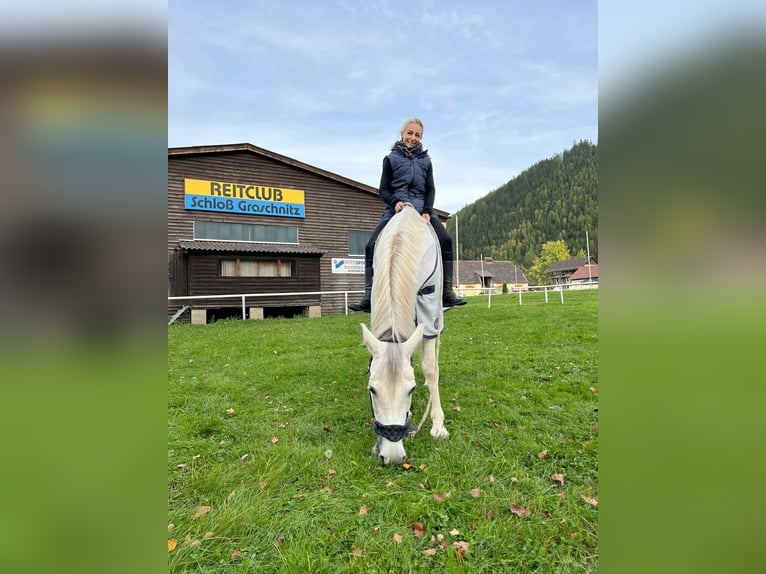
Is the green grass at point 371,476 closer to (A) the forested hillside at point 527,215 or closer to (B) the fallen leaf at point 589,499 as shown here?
(B) the fallen leaf at point 589,499

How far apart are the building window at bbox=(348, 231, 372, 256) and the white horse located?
60.5 feet

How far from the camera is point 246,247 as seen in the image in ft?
63.7

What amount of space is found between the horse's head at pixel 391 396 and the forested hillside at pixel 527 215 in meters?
105

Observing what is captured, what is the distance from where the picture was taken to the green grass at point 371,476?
A: 2.29m

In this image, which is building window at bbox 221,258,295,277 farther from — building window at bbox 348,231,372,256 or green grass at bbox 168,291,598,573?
green grass at bbox 168,291,598,573

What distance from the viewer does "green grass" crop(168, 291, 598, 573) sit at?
229 centimetres

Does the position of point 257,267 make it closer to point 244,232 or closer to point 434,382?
point 244,232

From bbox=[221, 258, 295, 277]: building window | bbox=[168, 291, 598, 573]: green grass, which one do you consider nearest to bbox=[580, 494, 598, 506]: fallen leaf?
bbox=[168, 291, 598, 573]: green grass
